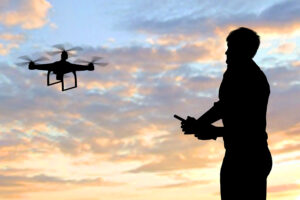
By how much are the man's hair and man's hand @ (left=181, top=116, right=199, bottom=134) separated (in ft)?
3.11

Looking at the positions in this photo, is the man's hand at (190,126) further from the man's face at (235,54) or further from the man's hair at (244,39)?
the man's hair at (244,39)

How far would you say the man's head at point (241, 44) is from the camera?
5.35m

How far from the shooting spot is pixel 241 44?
17.7ft

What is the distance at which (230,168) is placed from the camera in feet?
17.0

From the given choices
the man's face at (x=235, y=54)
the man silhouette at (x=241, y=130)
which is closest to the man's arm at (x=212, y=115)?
the man silhouette at (x=241, y=130)

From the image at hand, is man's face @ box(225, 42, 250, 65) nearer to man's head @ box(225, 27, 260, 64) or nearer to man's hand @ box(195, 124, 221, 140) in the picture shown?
man's head @ box(225, 27, 260, 64)

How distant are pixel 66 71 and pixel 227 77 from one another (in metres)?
54.6

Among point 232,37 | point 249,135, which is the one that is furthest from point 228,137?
point 232,37

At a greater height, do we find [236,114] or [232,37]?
[232,37]

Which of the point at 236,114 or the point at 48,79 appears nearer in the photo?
the point at 236,114

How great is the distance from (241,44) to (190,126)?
1.05 metres

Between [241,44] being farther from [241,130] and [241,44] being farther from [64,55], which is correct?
[64,55]

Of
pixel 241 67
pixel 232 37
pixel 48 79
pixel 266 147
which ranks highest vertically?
pixel 48 79

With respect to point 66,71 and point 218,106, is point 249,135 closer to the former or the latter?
point 218,106
